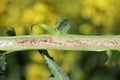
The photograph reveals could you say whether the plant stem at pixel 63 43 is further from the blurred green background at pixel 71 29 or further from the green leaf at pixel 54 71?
the blurred green background at pixel 71 29

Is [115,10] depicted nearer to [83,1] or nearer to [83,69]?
[83,1]

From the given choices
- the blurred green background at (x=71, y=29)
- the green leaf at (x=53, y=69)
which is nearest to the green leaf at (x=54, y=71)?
the green leaf at (x=53, y=69)

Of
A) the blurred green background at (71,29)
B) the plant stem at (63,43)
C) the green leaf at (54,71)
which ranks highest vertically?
the plant stem at (63,43)

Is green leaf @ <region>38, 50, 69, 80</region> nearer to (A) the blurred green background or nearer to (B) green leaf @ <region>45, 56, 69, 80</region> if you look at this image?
(B) green leaf @ <region>45, 56, 69, 80</region>

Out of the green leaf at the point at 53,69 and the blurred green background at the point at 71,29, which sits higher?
the green leaf at the point at 53,69

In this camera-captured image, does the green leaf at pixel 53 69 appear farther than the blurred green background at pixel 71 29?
No

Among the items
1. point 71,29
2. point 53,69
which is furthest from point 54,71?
point 71,29
